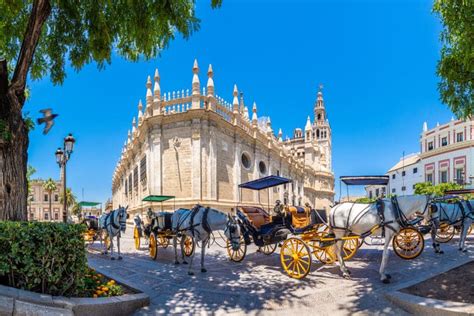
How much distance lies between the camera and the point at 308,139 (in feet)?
237

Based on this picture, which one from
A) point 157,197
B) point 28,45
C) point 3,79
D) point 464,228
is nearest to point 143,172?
point 157,197

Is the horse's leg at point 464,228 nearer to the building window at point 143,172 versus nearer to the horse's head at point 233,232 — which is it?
the horse's head at point 233,232

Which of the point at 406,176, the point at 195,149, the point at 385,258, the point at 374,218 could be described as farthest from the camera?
the point at 406,176

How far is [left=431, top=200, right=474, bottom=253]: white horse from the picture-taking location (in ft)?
33.0

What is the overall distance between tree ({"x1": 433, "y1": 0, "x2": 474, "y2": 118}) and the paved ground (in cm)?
425

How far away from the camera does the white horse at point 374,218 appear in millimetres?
6711

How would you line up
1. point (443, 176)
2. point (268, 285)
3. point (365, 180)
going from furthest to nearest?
point (443, 176), point (365, 180), point (268, 285)

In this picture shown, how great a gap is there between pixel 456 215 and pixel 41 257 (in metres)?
12.2

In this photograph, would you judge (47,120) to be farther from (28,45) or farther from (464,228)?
(464,228)

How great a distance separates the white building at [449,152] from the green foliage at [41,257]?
49.7 m

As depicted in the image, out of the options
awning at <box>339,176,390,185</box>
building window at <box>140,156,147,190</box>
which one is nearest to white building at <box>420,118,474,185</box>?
awning at <box>339,176,390,185</box>

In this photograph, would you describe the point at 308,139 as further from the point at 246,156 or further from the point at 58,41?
the point at 58,41

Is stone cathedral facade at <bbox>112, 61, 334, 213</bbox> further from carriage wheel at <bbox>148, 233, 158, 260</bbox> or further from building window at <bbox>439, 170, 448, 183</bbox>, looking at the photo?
building window at <bbox>439, 170, 448, 183</bbox>

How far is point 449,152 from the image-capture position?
47125mm
